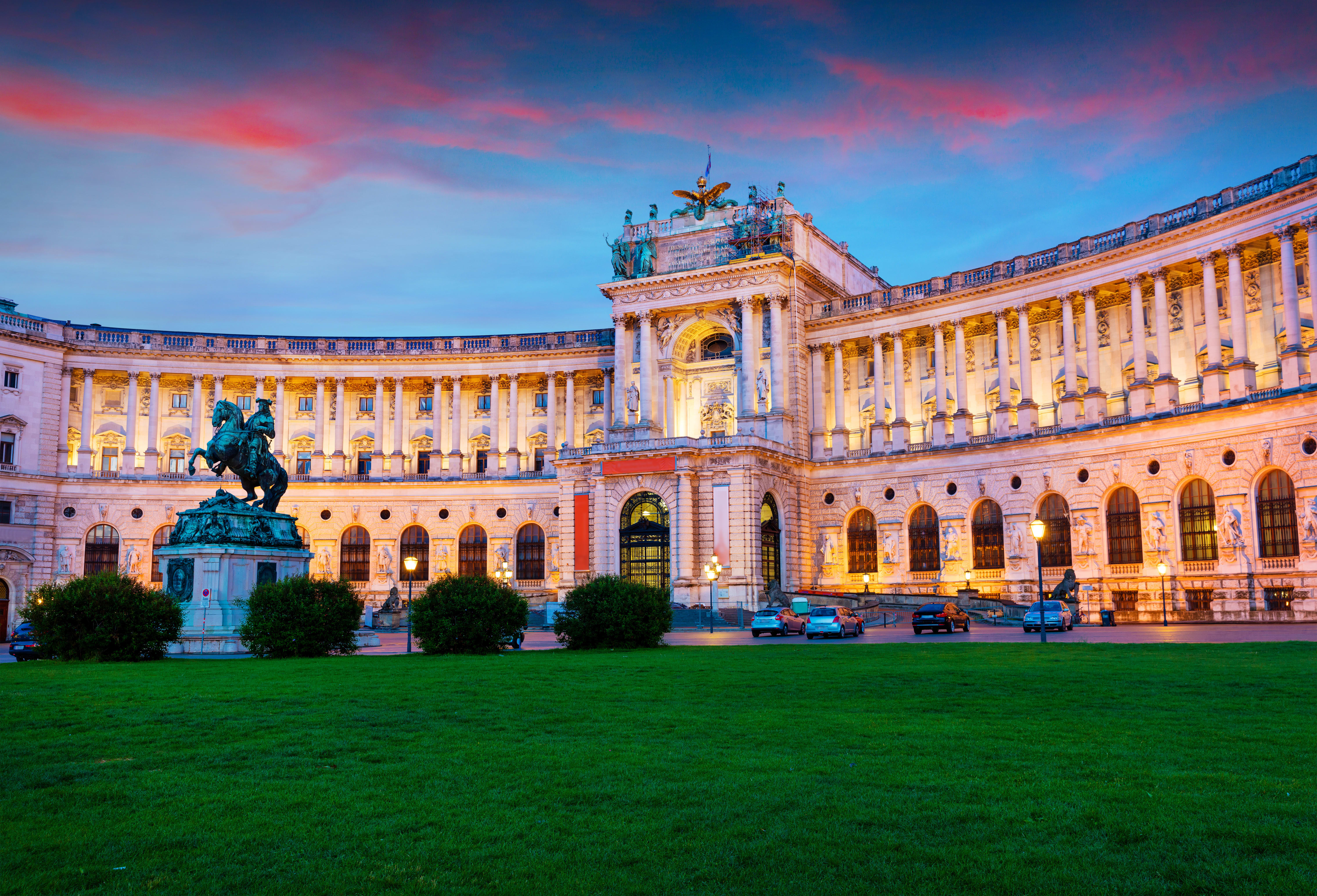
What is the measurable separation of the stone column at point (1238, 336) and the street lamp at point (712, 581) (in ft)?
93.7

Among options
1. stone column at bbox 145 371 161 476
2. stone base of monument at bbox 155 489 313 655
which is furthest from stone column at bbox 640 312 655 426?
stone base of monument at bbox 155 489 313 655

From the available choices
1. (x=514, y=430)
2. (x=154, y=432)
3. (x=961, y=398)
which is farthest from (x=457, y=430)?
(x=961, y=398)

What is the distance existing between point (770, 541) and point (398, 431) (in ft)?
106

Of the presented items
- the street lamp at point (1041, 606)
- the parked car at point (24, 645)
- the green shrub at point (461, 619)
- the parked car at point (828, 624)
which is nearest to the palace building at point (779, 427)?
the street lamp at point (1041, 606)

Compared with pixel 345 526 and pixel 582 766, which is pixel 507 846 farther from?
pixel 345 526

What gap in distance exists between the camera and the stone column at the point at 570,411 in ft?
277

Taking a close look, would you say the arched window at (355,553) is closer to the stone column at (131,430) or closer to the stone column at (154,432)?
the stone column at (154,432)

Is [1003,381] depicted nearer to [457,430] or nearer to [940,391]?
[940,391]

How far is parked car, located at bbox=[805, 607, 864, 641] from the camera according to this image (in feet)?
148

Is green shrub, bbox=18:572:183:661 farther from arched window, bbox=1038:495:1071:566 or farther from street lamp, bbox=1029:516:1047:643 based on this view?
arched window, bbox=1038:495:1071:566

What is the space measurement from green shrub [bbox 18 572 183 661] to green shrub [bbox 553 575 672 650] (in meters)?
12.2

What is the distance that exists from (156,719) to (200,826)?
750 centimetres

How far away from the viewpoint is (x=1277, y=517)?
173ft

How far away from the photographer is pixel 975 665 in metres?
24.9
